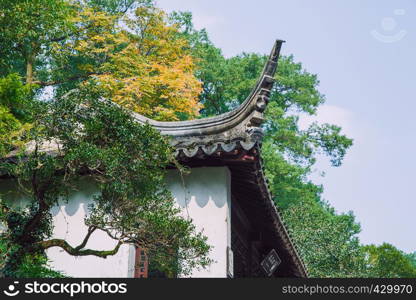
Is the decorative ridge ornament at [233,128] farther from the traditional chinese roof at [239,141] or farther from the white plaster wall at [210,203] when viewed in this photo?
the white plaster wall at [210,203]

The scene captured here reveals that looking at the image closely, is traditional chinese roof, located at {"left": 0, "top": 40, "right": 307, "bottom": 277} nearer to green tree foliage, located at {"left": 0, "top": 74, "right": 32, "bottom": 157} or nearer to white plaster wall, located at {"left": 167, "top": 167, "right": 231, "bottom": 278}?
white plaster wall, located at {"left": 167, "top": 167, "right": 231, "bottom": 278}

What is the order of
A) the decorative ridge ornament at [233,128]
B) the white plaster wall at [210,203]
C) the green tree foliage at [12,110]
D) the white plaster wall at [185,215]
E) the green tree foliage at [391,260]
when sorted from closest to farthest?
the green tree foliage at [12,110], the decorative ridge ornament at [233,128], the white plaster wall at [210,203], the white plaster wall at [185,215], the green tree foliage at [391,260]

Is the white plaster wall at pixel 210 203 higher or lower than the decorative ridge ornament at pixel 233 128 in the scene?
lower

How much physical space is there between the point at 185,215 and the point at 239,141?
1.61 meters

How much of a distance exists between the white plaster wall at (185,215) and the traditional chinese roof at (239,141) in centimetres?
29

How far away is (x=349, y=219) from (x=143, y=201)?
30304 millimetres

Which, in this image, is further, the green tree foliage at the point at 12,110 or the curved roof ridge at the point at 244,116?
the curved roof ridge at the point at 244,116

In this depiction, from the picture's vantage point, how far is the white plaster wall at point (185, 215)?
947 centimetres

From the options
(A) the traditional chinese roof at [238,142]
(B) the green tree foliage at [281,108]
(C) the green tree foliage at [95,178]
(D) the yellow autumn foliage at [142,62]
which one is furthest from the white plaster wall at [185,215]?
(B) the green tree foliage at [281,108]

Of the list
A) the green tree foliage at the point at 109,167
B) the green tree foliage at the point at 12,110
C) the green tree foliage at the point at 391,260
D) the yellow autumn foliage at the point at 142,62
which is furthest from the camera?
the green tree foliage at the point at 391,260

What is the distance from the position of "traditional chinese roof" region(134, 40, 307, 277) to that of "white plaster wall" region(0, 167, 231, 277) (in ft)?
0.95

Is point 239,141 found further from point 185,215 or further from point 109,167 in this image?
point 109,167

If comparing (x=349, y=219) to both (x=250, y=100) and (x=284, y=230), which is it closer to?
(x=284, y=230)

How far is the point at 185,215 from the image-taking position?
381 inches
